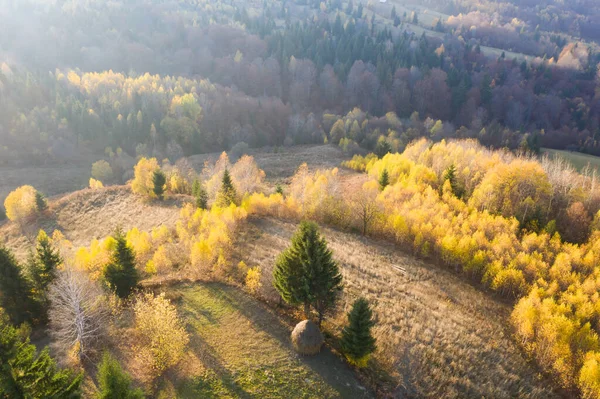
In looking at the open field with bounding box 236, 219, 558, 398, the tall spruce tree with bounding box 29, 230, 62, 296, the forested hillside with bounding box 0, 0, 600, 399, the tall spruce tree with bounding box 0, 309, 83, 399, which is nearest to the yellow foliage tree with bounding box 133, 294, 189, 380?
the forested hillside with bounding box 0, 0, 600, 399

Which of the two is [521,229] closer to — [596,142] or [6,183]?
[596,142]

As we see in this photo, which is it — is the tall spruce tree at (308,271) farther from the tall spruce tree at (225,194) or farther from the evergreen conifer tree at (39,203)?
the evergreen conifer tree at (39,203)

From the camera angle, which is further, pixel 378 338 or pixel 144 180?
pixel 144 180

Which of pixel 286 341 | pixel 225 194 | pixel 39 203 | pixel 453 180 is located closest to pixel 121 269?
pixel 286 341

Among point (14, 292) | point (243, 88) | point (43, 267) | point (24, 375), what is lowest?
point (14, 292)

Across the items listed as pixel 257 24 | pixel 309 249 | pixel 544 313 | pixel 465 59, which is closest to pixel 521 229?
pixel 544 313

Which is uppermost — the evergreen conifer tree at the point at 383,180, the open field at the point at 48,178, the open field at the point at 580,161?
the evergreen conifer tree at the point at 383,180

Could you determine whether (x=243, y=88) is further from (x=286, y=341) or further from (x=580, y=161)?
(x=286, y=341)

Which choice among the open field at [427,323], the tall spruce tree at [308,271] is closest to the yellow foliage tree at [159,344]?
the tall spruce tree at [308,271]
